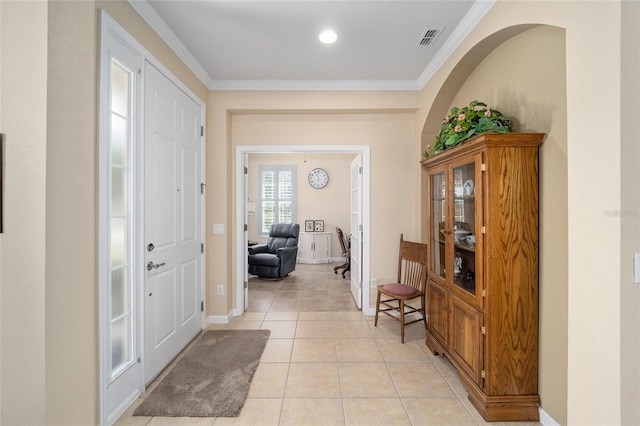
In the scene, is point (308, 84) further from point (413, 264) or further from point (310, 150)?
point (413, 264)

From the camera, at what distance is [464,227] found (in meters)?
2.07

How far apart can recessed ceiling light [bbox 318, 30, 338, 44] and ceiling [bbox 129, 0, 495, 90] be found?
5 cm

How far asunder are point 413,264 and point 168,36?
325cm

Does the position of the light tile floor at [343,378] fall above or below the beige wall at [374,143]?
below

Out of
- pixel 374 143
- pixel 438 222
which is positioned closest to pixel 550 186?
pixel 438 222

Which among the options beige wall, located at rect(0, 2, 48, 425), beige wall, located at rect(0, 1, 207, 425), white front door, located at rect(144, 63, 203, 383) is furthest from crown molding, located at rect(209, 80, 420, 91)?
beige wall, located at rect(0, 2, 48, 425)

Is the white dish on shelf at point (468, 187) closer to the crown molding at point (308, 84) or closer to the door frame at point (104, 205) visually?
the crown molding at point (308, 84)

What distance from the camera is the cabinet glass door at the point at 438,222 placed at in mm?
2396

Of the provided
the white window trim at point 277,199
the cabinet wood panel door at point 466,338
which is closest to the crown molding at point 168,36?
the cabinet wood panel door at point 466,338

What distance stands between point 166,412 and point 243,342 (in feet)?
3.21

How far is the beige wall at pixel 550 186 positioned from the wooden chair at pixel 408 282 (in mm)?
1262

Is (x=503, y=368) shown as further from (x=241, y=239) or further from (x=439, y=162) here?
(x=241, y=239)

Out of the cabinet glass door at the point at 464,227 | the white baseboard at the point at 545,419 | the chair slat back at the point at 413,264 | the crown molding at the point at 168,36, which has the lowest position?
the white baseboard at the point at 545,419
